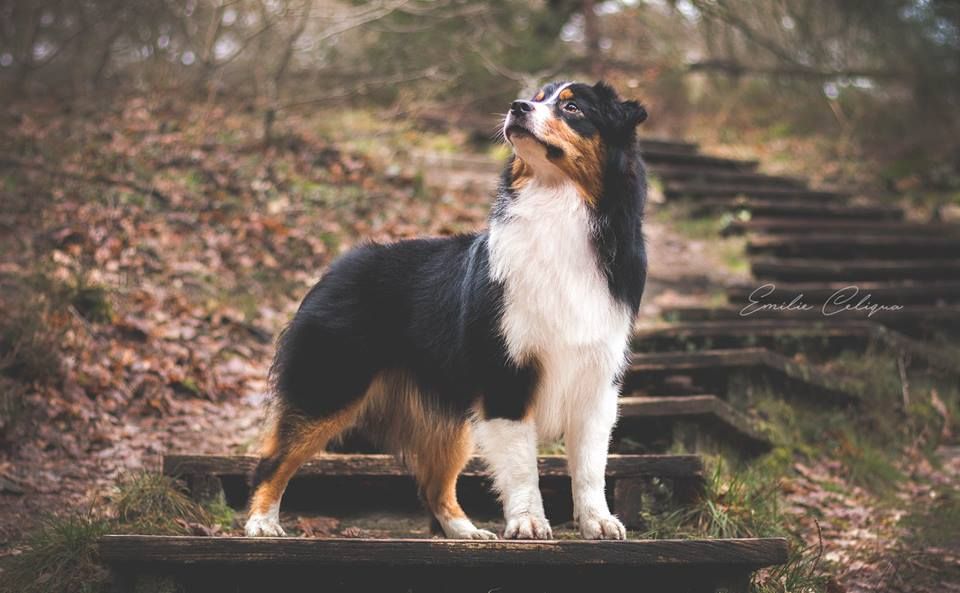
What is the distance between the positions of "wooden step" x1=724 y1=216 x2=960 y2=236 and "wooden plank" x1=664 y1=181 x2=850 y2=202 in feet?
2.97

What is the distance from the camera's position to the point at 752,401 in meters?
5.15

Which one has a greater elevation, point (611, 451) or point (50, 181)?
point (50, 181)

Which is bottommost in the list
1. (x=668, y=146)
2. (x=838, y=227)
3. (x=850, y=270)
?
(x=850, y=270)

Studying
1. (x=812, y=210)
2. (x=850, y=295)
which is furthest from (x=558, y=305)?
(x=812, y=210)

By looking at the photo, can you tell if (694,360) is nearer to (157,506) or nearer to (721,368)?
(721,368)

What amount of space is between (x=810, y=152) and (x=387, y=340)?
10.0 m

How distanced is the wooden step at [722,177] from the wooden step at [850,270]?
2.51m

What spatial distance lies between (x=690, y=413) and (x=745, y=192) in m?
5.42

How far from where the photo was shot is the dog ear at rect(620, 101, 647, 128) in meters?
3.30

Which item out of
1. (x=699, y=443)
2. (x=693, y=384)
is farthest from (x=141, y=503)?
(x=693, y=384)

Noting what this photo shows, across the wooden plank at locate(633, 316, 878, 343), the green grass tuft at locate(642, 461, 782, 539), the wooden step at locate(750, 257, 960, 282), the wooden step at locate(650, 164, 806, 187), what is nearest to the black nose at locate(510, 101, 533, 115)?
the green grass tuft at locate(642, 461, 782, 539)

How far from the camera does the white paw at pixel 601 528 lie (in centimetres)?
303

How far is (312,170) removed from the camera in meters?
8.80

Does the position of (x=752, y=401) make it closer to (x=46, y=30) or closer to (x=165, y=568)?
(x=165, y=568)
